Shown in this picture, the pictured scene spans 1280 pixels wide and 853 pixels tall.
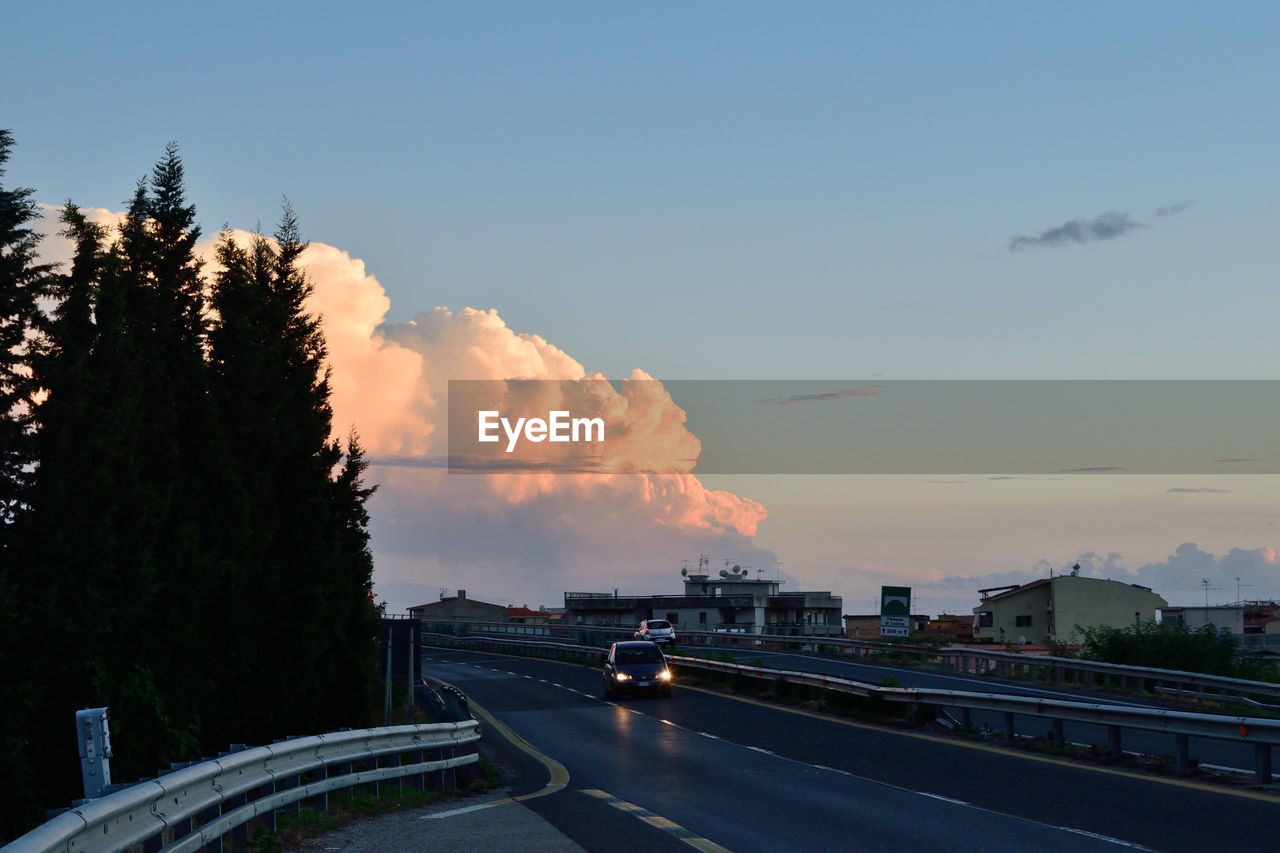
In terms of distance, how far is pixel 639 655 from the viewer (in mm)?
38031

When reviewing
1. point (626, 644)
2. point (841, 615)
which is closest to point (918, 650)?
point (626, 644)

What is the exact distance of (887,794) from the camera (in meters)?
15.5

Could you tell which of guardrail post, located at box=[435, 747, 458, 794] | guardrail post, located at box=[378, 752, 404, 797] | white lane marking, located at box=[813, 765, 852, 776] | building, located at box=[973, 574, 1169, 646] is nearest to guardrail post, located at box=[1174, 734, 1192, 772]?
white lane marking, located at box=[813, 765, 852, 776]

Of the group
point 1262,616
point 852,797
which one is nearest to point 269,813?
point 852,797

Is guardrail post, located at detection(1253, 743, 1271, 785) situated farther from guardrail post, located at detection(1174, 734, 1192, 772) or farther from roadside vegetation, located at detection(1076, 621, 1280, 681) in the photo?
roadside vegetation, located at detection(1076, 621, 1280, 681)

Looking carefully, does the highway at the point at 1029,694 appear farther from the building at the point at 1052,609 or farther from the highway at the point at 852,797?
the building at the point at 1052,609

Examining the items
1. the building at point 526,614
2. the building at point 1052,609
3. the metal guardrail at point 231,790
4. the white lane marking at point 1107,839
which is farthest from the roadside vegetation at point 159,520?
the building at point 526,614

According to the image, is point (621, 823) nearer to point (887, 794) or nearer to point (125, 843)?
point (887, 794)

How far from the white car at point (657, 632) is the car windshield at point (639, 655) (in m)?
29.5

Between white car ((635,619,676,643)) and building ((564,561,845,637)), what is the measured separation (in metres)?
40.4

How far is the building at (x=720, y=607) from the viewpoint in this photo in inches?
4902

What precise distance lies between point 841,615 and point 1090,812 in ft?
415

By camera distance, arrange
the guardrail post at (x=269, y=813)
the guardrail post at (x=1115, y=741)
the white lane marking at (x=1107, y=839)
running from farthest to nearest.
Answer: the guardrail post at (x=1115, y=741) < the guardrail post at (x=269, y=813) < the white lane marking at (x=1107, y=839)

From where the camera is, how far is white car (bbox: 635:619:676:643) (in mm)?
69000
